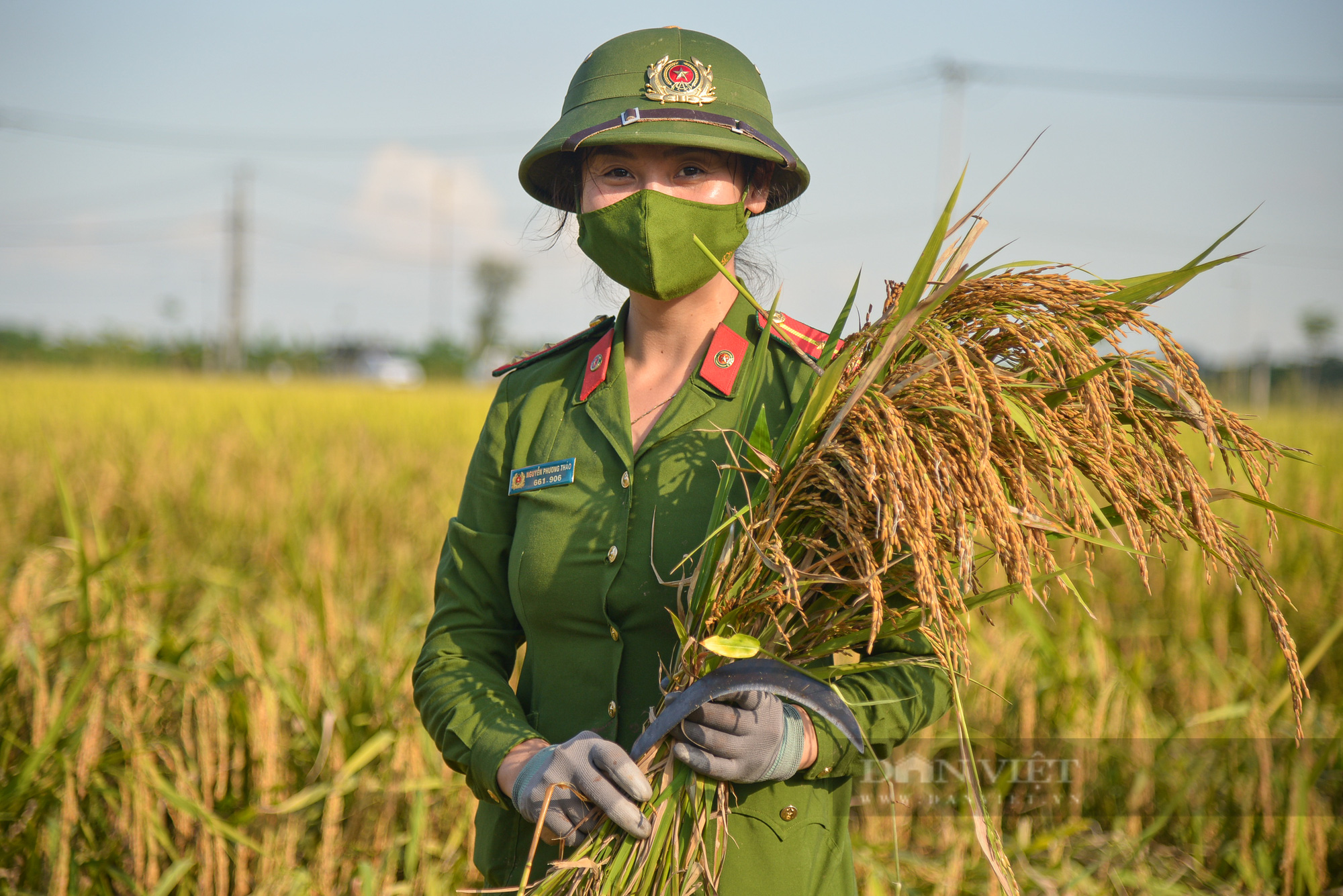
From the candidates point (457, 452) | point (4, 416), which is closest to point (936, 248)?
point (457, 452)

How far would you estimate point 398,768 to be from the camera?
2.78m

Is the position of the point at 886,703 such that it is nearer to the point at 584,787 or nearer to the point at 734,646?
the point at 734,646

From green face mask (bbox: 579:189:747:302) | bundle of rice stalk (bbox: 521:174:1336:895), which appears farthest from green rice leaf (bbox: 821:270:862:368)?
green face mask (bbox: 579:189:747:302)

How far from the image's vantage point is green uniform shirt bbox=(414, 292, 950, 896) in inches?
59.3

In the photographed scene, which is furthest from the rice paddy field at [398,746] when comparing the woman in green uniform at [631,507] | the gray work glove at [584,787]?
the gray work glove at [584,787]

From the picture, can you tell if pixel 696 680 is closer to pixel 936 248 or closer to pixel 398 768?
pixel 936 248

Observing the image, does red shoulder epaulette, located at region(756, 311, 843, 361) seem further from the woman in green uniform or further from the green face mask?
the green face mask

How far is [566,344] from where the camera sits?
72.7 inches

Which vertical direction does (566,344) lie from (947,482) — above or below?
above

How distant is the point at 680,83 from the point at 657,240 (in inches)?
10.8

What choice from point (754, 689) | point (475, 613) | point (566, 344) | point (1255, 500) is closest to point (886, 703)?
point (754, 689)

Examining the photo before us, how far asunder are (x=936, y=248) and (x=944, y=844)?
238cm

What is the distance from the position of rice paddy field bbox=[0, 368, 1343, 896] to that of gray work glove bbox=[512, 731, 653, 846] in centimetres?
65

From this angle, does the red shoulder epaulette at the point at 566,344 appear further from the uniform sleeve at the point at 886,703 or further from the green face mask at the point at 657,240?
the uniform sleeve at the point at 886,703
